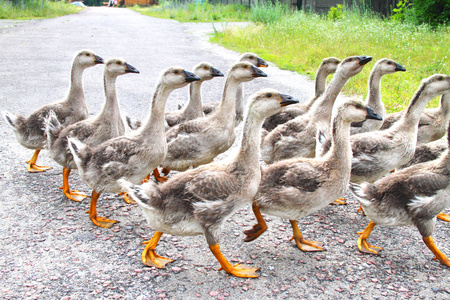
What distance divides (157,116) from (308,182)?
6.94 feet

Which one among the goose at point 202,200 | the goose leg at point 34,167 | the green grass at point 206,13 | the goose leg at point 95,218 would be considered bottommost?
the goose leg at point 95,218

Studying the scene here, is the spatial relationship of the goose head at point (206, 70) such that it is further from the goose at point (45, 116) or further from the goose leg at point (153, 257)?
the goose leg at point (153, 257)

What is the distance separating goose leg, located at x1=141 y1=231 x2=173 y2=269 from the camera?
3.91 meters

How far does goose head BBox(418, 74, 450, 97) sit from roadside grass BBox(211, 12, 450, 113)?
288 cm

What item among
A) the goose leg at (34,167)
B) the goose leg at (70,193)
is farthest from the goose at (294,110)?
the goose leg at (34,167)

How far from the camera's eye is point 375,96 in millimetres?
6434

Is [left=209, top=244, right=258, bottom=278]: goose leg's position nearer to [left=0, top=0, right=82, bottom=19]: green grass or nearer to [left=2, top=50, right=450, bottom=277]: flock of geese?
[left=2, top=50, right=450, bottom=277]: flock of geese

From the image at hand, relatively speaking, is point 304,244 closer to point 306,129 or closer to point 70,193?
point 306,129

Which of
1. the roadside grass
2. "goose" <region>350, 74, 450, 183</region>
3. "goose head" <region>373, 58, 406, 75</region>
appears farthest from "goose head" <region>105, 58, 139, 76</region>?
the roadside grass

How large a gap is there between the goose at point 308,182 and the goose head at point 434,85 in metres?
1.43

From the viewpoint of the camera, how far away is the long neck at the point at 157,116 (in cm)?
488

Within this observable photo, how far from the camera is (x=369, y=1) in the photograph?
78.2 feet

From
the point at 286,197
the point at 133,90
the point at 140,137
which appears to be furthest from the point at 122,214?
the point at 133,90

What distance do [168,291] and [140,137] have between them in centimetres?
205
